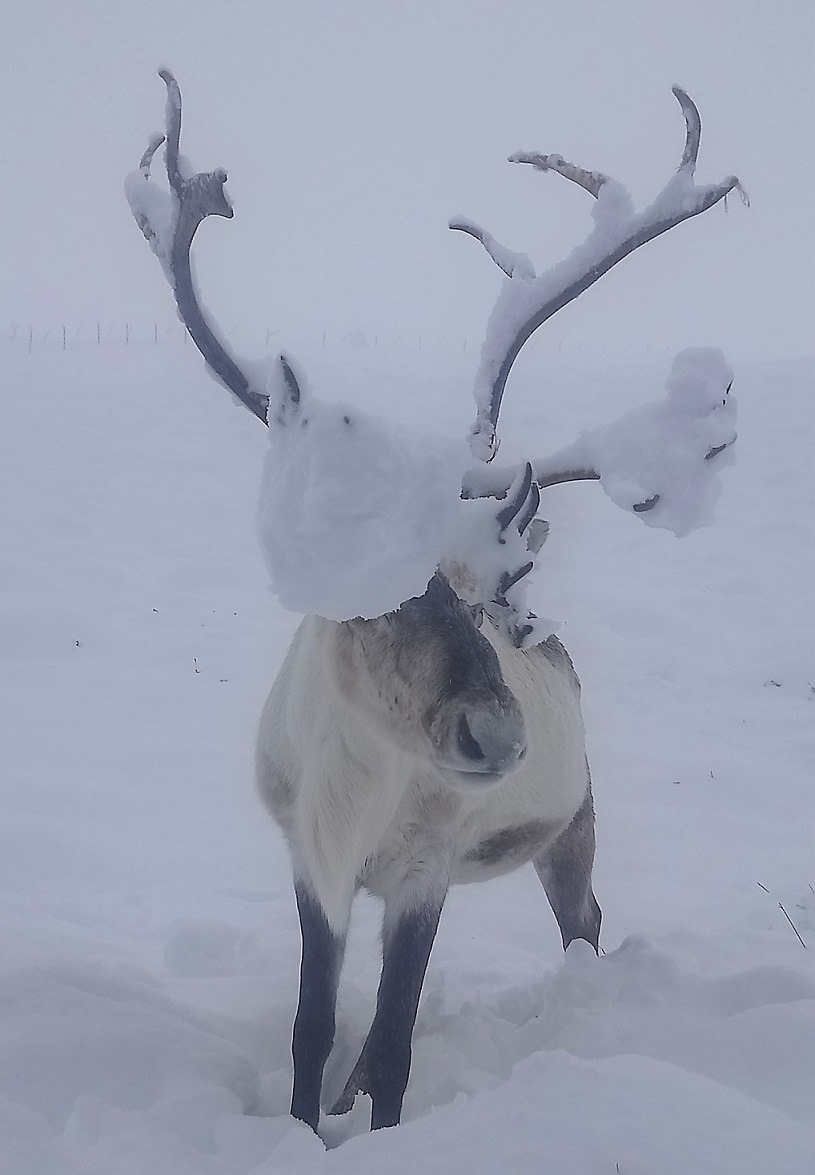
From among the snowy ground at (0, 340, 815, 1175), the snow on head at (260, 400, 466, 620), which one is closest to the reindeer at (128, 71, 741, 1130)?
the snow on head at (260, 400, 466, 620)

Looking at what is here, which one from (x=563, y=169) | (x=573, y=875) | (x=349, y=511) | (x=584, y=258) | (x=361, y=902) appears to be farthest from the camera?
(x=361, y=902)

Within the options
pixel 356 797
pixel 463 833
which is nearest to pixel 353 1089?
pixel 463 833

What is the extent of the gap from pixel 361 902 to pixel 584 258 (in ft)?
9.83

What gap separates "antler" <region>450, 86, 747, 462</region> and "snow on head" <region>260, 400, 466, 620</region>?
899mm

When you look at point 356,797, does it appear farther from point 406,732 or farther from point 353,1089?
point 353,1089

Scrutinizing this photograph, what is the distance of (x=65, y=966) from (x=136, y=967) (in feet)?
1.30

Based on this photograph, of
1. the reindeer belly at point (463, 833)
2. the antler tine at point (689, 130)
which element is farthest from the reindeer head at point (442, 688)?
the antler tine at point (689, 130)

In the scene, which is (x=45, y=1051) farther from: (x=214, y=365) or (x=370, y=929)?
(x=370, y=929)

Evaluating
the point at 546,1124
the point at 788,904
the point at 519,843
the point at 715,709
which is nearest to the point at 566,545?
the point at 715,709

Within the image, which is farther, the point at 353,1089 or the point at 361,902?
the point at 361,902

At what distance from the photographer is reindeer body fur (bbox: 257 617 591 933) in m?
2.47

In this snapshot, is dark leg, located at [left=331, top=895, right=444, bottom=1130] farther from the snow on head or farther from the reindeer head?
the snow on head

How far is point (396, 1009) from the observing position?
2.47 m

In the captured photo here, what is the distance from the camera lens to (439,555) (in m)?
1.95
